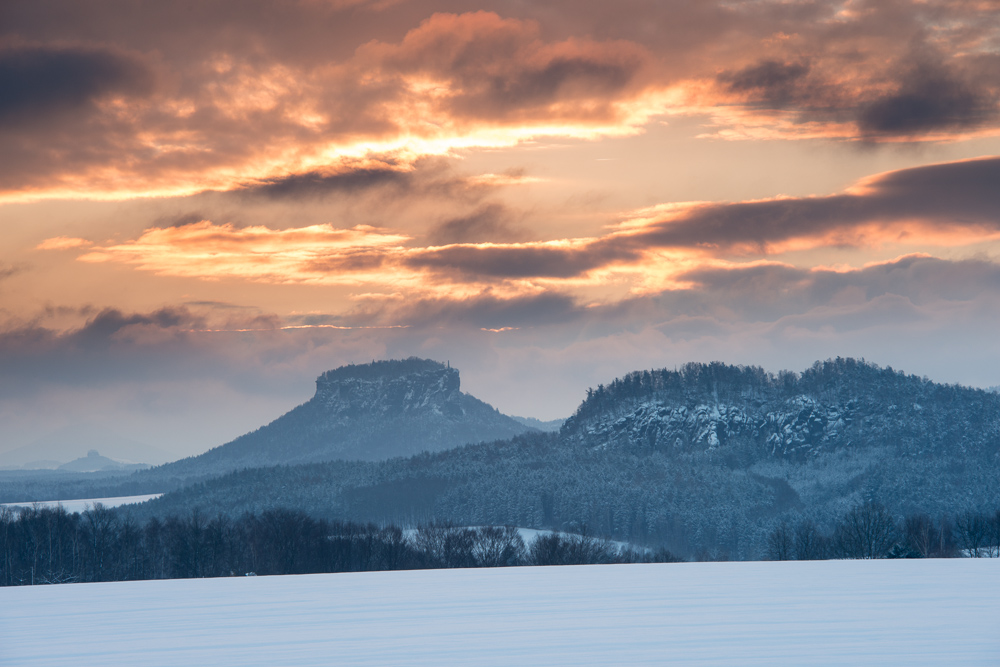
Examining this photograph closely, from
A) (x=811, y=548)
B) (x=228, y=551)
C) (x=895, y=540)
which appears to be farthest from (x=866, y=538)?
(x=228, y=551)

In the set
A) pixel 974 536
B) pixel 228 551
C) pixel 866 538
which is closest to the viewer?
pixel 866 538

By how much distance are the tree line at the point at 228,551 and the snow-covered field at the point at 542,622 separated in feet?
298

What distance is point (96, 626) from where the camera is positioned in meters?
47.5

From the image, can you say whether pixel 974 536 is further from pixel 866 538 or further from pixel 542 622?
pixel 542 622

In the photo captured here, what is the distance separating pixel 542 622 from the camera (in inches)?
1670

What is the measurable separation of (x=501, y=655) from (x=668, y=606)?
18864 mm

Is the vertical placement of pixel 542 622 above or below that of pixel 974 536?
above

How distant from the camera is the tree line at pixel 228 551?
528ft

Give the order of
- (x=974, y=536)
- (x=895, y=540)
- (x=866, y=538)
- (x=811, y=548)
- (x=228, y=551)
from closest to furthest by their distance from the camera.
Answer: (x=866, y=538)
(x=895, y=540)
(x=974, y=536)
(x=811, y=548)
(x=228, y=551)

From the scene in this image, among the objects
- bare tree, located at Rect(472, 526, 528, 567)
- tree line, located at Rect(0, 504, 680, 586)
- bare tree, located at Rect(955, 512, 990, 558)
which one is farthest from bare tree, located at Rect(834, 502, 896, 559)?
bare tree, located at Rect(472, 526, 528, 567)

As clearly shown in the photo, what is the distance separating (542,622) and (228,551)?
13584 centimetres

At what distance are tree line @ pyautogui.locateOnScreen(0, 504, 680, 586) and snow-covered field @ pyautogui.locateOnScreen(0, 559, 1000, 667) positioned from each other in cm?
9081

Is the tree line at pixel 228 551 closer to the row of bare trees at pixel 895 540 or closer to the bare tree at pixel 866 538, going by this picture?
the row of bare trees at pixel 895 540

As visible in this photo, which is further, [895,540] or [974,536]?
[974,536]
